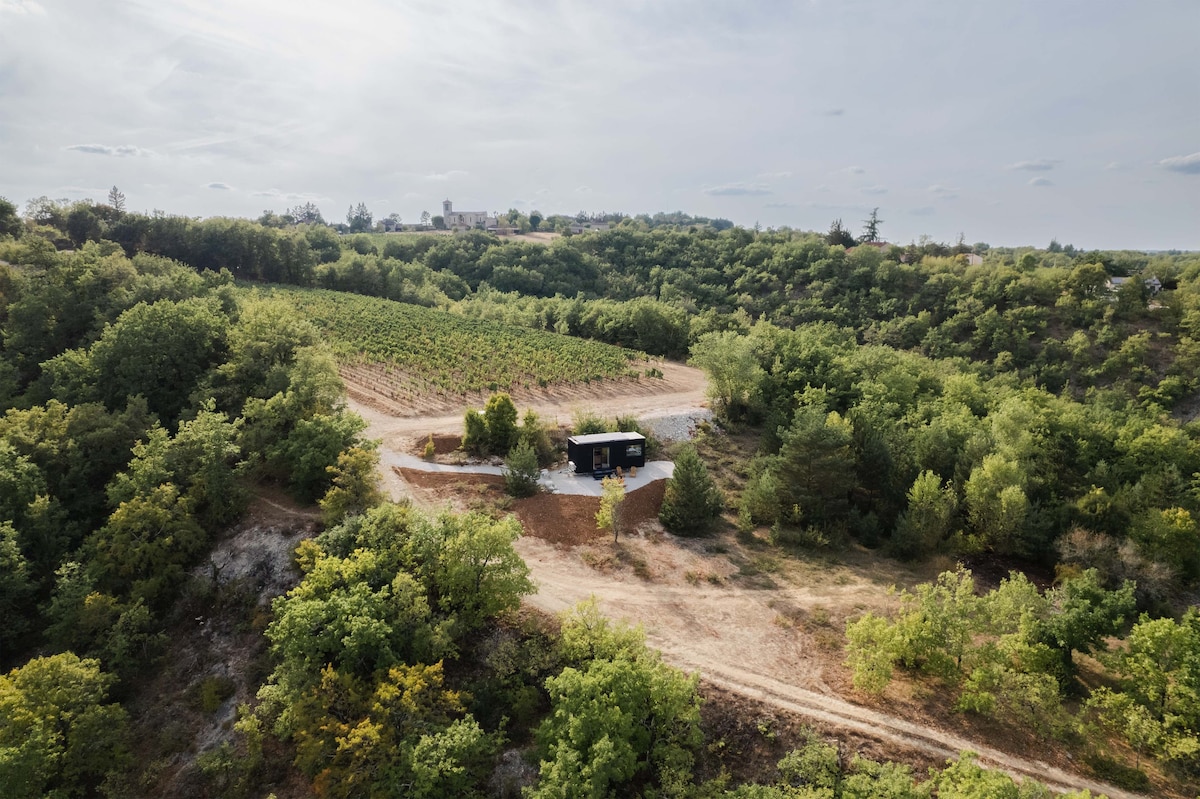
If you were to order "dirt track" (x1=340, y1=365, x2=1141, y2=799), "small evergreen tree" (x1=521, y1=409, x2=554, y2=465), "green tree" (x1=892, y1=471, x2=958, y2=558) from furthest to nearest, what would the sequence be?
"small evergreen tree" (x1=521, y1=409, x2=554, y2=465)
"green tree" (x1=892, y1=471, x2=958, y2=558)
"dirt track" (x1=340, y1=365, x2=1141, y2=799)

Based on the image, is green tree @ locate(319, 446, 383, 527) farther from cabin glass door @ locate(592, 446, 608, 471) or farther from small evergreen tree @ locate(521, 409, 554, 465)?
cabin glass door @ locate(592, 446, 608, 471)

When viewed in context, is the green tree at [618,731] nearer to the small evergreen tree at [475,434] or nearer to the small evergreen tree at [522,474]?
the small evergreen tree at [522,474]

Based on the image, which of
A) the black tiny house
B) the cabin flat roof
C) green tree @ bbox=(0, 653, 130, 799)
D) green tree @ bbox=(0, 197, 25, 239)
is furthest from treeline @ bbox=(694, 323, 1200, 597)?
green tree @ bbox=(0, 197, 25, 239)

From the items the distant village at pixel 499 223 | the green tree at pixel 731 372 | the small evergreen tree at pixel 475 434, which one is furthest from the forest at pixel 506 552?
the distant village at pixel 499 223

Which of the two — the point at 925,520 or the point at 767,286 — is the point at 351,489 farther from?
the point at 767,286

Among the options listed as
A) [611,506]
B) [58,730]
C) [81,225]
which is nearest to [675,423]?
[611,506]
